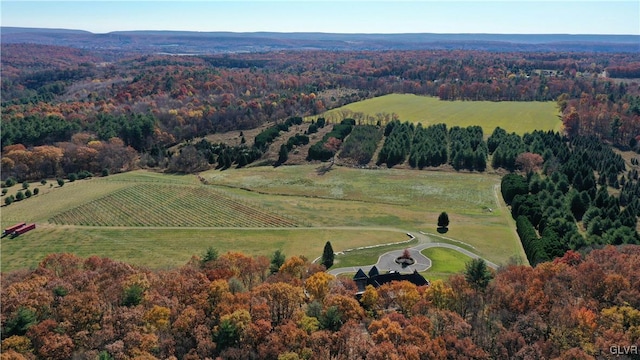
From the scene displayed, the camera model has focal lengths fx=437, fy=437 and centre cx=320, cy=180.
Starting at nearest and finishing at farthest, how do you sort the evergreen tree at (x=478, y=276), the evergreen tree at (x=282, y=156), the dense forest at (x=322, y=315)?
the dense forest at (x=322, y=315), the evergreen tree at (x=478, y=276), the evergreen tree at (x=282, y=156)

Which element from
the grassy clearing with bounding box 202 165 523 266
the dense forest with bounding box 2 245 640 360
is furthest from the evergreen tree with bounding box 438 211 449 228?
the dense forest with bounding box 2 245 640 360

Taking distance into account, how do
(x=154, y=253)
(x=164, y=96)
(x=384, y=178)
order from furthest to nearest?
(x=164, y=96)
(x=384, y=178)
(x=154, y=253)

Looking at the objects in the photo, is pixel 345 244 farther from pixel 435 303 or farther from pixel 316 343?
pixel 316 343

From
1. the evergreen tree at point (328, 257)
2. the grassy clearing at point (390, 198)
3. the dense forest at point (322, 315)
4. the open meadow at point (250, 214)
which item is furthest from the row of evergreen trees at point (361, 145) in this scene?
the dense forest at point (322, 315)

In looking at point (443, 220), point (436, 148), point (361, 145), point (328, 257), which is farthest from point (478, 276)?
point (361, 145)

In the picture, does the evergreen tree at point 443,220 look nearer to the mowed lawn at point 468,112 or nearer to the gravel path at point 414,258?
the gravel path at point 414,258

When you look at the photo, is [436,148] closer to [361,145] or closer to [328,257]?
[361,145]

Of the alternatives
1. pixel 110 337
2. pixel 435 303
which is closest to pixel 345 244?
pixel 435 303
